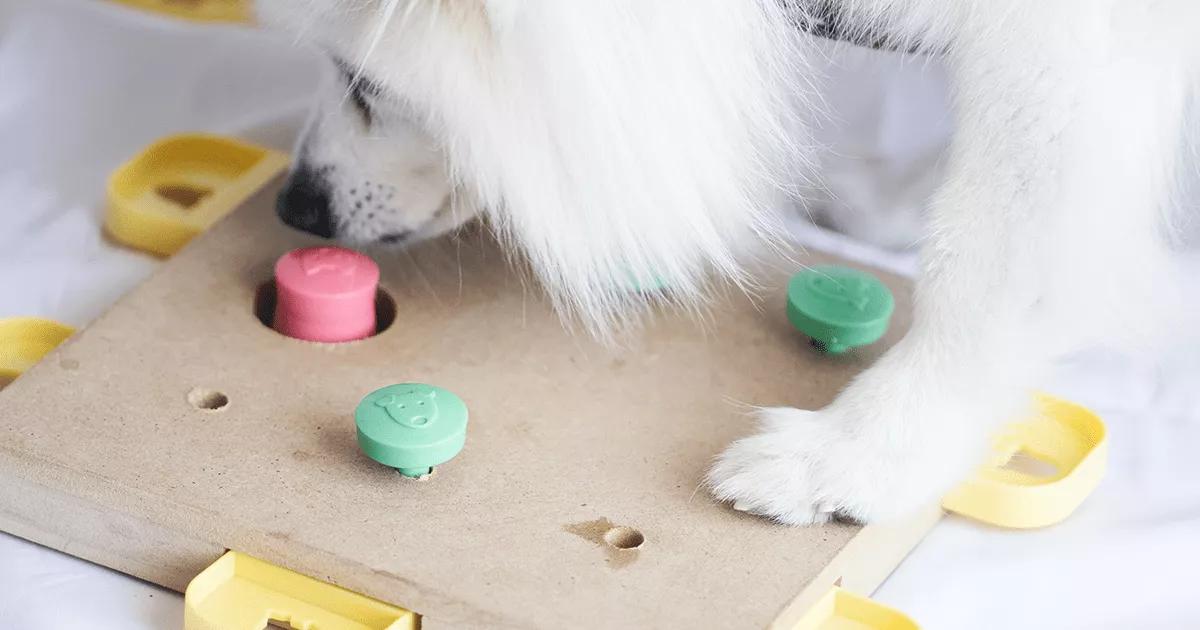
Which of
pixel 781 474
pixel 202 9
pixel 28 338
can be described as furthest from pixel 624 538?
pixel 202 9

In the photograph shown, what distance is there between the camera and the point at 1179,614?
1.26 meters

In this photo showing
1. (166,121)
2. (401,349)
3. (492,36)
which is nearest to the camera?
(492,36)

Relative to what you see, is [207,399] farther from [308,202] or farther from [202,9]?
[202,9]

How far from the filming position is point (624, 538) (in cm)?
117

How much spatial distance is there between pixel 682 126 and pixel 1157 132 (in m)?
0.36

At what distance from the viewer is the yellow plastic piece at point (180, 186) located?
5.27 feet

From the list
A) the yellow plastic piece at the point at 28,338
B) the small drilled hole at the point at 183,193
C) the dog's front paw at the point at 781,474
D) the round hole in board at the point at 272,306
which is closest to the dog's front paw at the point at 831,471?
the dog's front paw at the point at 781,474

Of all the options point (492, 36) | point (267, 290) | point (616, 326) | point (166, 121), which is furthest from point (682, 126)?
point (166, 121)

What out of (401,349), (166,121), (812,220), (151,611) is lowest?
(166,121)

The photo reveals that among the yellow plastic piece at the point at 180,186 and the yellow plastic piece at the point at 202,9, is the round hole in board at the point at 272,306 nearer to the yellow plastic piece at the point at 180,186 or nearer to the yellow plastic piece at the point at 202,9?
the yellow plastic piece at the point at 180,186

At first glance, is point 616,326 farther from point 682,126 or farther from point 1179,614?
point 1179,614

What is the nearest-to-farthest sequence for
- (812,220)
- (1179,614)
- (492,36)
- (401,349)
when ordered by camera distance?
(492,36) < (1179,614) < (401,349) < (812,220)

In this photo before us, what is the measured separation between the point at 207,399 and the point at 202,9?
1008mm

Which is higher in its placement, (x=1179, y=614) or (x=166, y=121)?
(x=1179, y=614)
